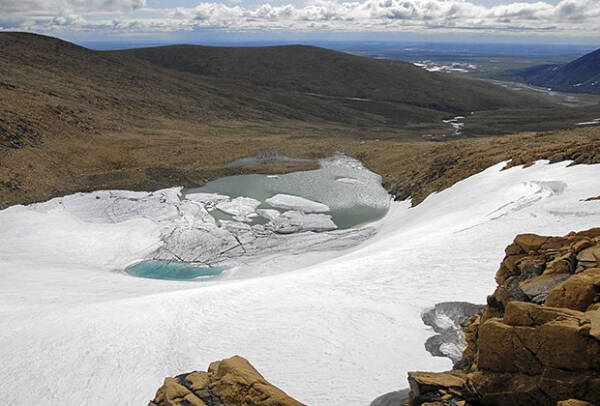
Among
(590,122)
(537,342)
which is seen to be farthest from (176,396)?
(590,122)

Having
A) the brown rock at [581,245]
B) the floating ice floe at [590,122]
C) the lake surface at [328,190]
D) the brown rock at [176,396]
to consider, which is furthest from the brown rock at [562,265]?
the floating ice floe at [590,122]

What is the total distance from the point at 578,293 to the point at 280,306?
37.0 ft

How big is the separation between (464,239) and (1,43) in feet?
298

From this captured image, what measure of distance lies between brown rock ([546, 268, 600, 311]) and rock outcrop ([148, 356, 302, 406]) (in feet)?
18.0

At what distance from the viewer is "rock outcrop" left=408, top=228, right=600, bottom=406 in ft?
25.3

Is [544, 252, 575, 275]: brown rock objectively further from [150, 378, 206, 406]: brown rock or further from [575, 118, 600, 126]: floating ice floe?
[575, 118, 600, 126]: floating ice floe

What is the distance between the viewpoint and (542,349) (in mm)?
8164

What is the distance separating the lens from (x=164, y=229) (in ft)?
105

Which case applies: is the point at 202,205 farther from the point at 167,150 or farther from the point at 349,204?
the point at 167,150

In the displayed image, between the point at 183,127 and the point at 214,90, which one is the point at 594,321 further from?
the point at 214,90

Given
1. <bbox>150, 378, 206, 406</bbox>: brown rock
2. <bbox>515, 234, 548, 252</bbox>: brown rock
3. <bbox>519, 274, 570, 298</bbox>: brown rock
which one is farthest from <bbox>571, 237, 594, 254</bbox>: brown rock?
<bbox>150, 378, 206, 406</bbox>: brown rock

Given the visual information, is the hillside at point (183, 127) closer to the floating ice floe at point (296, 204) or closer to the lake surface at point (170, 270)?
the floating ice floe at point (296, 204)

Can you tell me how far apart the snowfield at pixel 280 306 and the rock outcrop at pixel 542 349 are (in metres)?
3.88

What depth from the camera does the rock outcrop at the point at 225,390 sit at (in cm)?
966
